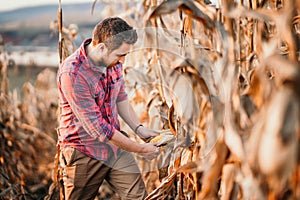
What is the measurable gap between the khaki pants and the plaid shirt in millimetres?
35

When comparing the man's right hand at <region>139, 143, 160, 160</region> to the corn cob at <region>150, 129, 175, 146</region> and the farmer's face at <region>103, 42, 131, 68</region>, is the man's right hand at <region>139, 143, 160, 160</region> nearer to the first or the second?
the corn cob at <region>150, 129, 175, 146</region>

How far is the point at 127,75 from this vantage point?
7.81 ft

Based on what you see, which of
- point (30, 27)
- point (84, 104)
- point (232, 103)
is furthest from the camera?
point (30, 27)

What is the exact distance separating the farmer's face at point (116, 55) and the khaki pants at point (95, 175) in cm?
30

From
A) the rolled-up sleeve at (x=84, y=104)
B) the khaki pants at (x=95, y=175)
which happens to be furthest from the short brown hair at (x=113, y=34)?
the khaki pants at (x=95, y=175)

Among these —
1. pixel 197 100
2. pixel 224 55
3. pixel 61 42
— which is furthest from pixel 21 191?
pixel 224 55

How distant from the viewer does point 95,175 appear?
5.63 ft

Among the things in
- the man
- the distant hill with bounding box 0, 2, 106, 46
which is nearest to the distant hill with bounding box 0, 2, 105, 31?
the distant hill with bounding box 0, 2, 106, 46

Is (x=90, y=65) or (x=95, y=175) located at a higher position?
(x=90, y=65)

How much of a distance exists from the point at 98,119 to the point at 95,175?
249 millimetres

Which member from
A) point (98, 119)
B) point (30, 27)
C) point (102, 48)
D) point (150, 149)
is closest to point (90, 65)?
point (102, 48)

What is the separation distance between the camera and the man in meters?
1.55

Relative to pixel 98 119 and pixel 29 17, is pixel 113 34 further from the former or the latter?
pixel 29 17

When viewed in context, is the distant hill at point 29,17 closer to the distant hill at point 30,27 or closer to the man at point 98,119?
the distant hill at point 30,27
